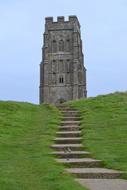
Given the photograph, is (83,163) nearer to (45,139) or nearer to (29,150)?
(29,150)

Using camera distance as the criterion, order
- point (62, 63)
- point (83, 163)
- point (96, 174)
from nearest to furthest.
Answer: point (96, 174) < point (83, 163) < point (62, 63)

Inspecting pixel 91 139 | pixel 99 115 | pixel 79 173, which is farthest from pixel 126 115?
pixel 79 173

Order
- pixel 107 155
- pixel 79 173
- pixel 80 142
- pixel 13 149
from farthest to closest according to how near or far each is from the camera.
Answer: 1. pixel 80 142
2. pixel 13 149
3. pixel 107 155
4. pixel 79 173

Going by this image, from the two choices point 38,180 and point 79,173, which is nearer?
point 38,180

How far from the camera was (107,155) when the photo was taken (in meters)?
13.3

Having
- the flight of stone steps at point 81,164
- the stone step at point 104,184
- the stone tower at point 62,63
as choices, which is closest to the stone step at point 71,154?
the flight of stone steps at point 81,164

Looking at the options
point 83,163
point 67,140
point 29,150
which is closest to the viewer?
point 83,163

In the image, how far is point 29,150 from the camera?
14648 mm

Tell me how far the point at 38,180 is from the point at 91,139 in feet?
21.1

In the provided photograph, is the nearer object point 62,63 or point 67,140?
point 67,140

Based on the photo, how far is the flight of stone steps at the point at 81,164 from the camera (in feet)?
33.6

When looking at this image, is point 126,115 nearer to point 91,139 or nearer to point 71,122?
point 71,122

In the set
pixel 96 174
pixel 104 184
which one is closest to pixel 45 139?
pixel 96 174

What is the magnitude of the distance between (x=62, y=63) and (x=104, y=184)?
109934 mm
